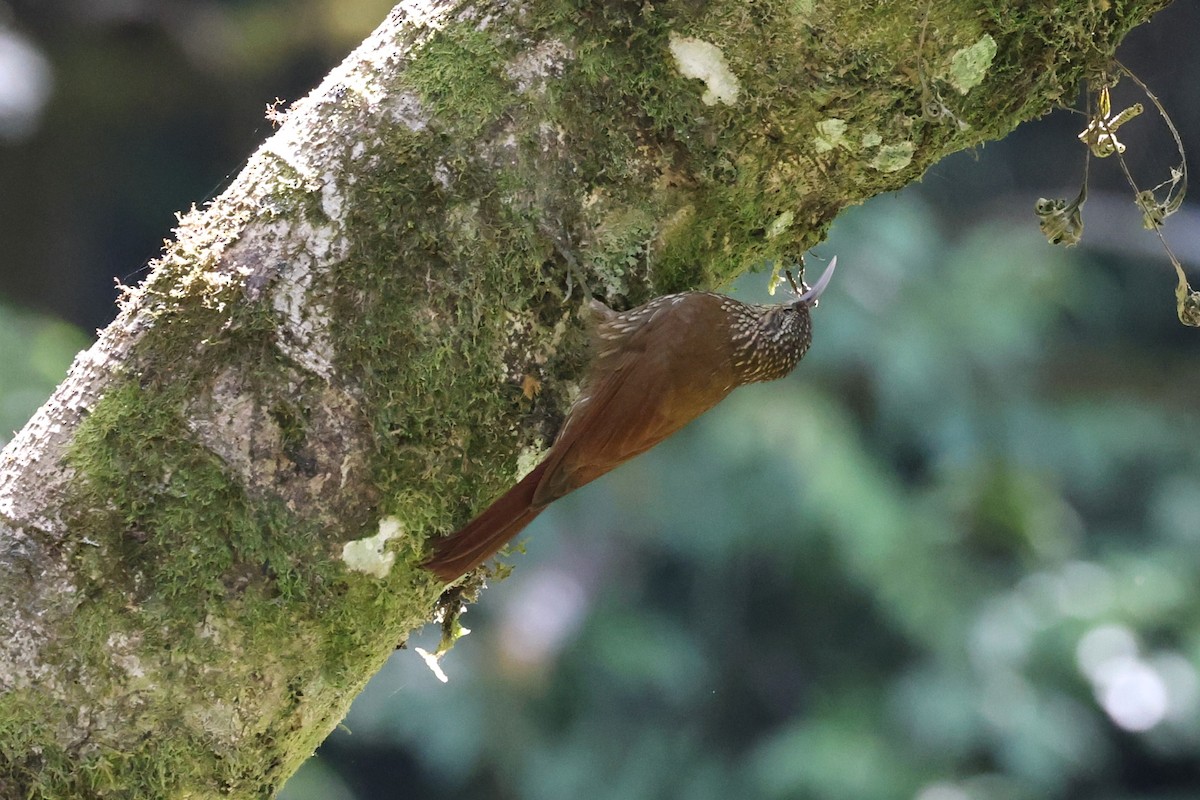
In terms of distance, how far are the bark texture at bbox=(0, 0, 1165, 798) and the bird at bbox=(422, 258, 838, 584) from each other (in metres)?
0.05

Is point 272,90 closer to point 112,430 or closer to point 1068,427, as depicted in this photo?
point 1068,427

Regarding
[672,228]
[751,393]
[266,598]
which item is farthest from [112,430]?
[751,393]

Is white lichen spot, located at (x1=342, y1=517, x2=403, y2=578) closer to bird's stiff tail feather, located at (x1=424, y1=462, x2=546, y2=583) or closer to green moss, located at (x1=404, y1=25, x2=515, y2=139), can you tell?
bird's stiff tail feather, located at (x1=424, y1=462, x2=546, y2=583)

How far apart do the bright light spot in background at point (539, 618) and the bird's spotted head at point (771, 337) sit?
3.26m

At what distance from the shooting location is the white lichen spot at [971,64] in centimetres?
189

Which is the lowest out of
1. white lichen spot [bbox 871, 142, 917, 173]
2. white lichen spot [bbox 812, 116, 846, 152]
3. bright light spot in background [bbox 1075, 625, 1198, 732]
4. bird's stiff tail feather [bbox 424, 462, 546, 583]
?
bright light spot in background [bbox 1075, 625, 1198, 732]

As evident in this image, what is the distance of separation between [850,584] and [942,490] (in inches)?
29.8

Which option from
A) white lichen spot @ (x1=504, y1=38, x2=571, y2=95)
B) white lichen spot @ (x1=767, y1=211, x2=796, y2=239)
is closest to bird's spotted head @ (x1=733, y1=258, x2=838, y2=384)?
white lichen spot @ (x1=767, y1=211, x2=796, y2=239)

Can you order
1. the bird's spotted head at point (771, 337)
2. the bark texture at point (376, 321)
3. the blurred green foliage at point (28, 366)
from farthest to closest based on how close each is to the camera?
1. the blurred green foliage at point (28, 366)
2. the bird's spotted head at point (771, 337)
3. the bark texture at point (376, 321)

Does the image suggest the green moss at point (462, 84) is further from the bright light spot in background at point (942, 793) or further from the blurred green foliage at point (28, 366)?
the bright light spot in background at point (942, 793)

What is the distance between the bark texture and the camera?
168cm

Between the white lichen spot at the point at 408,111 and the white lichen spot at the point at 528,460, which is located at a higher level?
the white lichen spot at the point at 408,111

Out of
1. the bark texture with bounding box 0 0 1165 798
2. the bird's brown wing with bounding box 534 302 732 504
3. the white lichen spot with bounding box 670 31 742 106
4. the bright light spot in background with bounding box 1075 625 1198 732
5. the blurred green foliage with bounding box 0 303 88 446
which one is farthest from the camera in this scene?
the bright light spot in background with bounding box 1075 625 1198 732

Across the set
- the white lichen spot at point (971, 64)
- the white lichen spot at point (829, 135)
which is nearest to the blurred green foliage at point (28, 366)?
the white lichen spot at point (829, 135)
